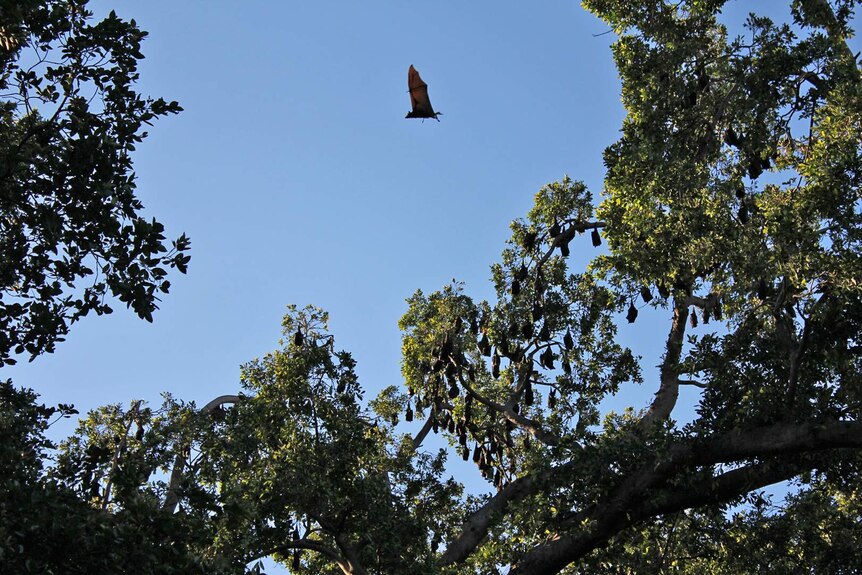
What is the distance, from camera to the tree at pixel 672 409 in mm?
13742

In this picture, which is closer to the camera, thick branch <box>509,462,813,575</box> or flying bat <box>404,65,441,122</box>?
thick branch <box>509,462,813,575</box>

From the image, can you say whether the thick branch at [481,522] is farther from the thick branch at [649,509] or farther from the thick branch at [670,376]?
the thick branch at [670,376]

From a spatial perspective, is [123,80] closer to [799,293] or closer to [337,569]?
[799,293]

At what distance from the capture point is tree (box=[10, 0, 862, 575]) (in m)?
13.7

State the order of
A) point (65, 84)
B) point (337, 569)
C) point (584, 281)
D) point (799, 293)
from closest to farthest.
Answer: point (65, 84), point (799, 293), point (337, 569), point (584, 281)

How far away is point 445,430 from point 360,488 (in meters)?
6.75

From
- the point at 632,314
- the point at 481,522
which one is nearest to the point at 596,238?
the point at 632,314

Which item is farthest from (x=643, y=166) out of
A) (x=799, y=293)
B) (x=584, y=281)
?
(x=584, y=281)

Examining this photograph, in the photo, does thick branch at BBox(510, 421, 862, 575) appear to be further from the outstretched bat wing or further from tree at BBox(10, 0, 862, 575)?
the outstretched bat wing

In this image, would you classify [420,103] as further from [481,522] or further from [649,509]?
[649,509]

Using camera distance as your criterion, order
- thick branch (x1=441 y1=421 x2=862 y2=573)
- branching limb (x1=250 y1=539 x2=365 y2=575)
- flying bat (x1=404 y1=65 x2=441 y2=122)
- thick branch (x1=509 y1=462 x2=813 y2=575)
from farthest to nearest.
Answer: flying bat (x1=404 y1=65 x2=441 y2=122)
branching limb (x1=250 y1=539 x2=365 y2=575)
thick branch (x1=509 y1=462 x2=813 y2=575)
thick branch (x1=441 y1=421 x2=862 y2=573)

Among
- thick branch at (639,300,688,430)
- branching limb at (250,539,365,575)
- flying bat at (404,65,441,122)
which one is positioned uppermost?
flying bat at (404,65,441,122)

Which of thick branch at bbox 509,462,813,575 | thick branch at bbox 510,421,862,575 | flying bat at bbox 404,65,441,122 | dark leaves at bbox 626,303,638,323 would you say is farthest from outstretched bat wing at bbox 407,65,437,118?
thick branch at bbox 509,462,813,575

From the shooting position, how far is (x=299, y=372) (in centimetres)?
1783
